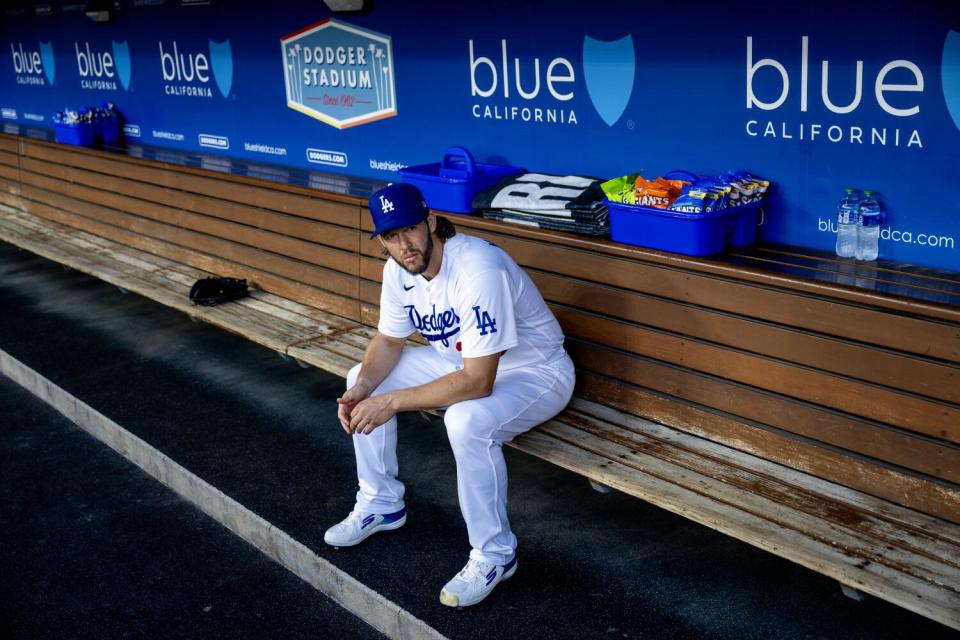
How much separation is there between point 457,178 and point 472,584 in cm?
209

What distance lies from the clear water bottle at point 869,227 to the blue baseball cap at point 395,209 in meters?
1.50

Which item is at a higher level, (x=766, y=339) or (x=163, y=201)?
(x=163, y=201)

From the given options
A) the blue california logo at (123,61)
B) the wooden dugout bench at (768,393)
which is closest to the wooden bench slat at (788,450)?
the wooden dugout bench at (768,393)

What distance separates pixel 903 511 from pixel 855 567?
0.40 metres

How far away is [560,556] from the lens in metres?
3.45

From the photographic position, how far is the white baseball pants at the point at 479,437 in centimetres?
315

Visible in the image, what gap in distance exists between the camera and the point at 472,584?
3143mm

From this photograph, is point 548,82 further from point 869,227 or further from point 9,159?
point 9,159

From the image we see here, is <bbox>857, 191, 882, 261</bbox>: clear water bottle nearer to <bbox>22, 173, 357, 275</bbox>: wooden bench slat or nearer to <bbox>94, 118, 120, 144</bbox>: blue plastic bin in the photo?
<bbox>22, 173, 357, 275</bbox>: wooden bench slat

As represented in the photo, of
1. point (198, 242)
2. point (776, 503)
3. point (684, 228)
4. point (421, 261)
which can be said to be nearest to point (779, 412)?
point (776, 503)

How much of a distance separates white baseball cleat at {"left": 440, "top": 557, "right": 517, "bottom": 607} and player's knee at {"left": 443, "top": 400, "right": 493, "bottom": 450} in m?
0.39

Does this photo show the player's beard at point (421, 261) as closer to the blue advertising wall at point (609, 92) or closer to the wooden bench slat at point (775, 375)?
the wooden bench slat at point (775, 375)

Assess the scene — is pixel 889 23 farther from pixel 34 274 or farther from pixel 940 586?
pixel 34 274

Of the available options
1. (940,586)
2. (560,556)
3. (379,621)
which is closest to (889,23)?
(940,586)
